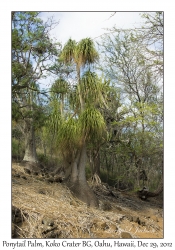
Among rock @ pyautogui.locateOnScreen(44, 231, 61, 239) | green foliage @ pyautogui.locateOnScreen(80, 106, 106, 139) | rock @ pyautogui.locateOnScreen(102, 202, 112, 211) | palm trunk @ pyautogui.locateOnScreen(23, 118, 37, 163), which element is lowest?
rock @ pyautogui.locateOnScreen(102, 202, 112, 211)

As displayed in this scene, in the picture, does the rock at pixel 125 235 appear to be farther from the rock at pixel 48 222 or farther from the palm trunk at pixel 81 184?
the palm trunk at pixel 81 184

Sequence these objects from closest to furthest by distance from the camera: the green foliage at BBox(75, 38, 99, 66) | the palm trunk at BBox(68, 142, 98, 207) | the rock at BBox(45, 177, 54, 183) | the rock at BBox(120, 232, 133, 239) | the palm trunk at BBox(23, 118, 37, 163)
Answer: the rock at BBox(120, 232, 133, 239), the palm trunk at BBox(68, 142, 98, 207), the green foliage at BBox(75, 38, 99, 66), the rock at BBox(45, 177, 54, 183), the palm trunk at BBox(23, 118, 37, 163)

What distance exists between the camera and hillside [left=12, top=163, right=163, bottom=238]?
14.2ft

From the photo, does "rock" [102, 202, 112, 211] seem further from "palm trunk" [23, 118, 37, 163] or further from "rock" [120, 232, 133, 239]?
"palm trunk" [23, 118, 37, 163]

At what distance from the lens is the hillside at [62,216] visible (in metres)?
4.33

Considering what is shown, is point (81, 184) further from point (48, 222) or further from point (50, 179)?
point (48, 222)

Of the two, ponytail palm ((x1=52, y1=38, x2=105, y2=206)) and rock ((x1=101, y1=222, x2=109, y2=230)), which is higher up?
ponytail palm ((x1=52, y1=38, x2=105, y2=206))

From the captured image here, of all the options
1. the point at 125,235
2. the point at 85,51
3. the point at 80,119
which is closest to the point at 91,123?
the point at 80,119

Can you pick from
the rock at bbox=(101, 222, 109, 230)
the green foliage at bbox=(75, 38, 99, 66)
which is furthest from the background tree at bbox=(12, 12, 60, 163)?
the rock at bbox=(101, 222, 109, 230)

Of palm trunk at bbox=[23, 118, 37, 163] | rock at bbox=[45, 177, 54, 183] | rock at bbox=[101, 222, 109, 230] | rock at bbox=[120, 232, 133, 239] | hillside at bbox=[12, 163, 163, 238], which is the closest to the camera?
hillside at bbox=[12, 163, 163, 238]

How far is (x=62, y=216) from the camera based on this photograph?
15.9ft

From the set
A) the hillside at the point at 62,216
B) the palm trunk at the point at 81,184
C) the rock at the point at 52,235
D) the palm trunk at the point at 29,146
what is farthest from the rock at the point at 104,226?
the palm trunk at the point at 29,146

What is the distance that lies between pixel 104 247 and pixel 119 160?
7.04 m
